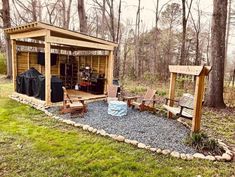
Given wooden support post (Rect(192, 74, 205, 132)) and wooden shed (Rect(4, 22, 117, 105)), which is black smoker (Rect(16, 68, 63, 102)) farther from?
wooden support post (Rect(192, 74, 205, 132))

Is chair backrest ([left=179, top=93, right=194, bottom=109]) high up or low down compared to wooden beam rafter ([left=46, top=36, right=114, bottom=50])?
down

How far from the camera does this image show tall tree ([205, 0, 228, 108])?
7.50 metres

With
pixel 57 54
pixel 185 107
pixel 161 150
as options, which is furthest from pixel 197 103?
pixel 57 54

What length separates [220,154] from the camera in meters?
3.95

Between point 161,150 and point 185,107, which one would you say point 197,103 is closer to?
point 185,107

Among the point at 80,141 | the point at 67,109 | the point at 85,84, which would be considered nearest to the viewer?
the point at 80,141

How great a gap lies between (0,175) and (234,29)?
2351 cm

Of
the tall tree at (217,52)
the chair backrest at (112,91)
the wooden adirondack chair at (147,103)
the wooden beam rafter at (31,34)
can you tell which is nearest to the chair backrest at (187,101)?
the wooden adirondack chair at (147,103)

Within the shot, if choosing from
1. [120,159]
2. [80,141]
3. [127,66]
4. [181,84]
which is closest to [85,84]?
[181,84]

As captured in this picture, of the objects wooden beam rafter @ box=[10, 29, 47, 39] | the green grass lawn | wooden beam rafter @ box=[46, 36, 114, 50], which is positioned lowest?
the green grass lawn

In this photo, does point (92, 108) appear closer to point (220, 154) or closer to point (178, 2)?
point (220, 154)

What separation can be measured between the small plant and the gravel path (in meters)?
0.15

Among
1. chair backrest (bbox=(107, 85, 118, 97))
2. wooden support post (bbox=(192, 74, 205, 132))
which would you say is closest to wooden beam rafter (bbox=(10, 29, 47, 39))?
chair backrest (bbox=(107, 85, 118, 97))

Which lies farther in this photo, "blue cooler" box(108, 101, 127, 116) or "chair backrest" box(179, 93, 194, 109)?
"blue cooler" box(108, 101, 127, 116)
